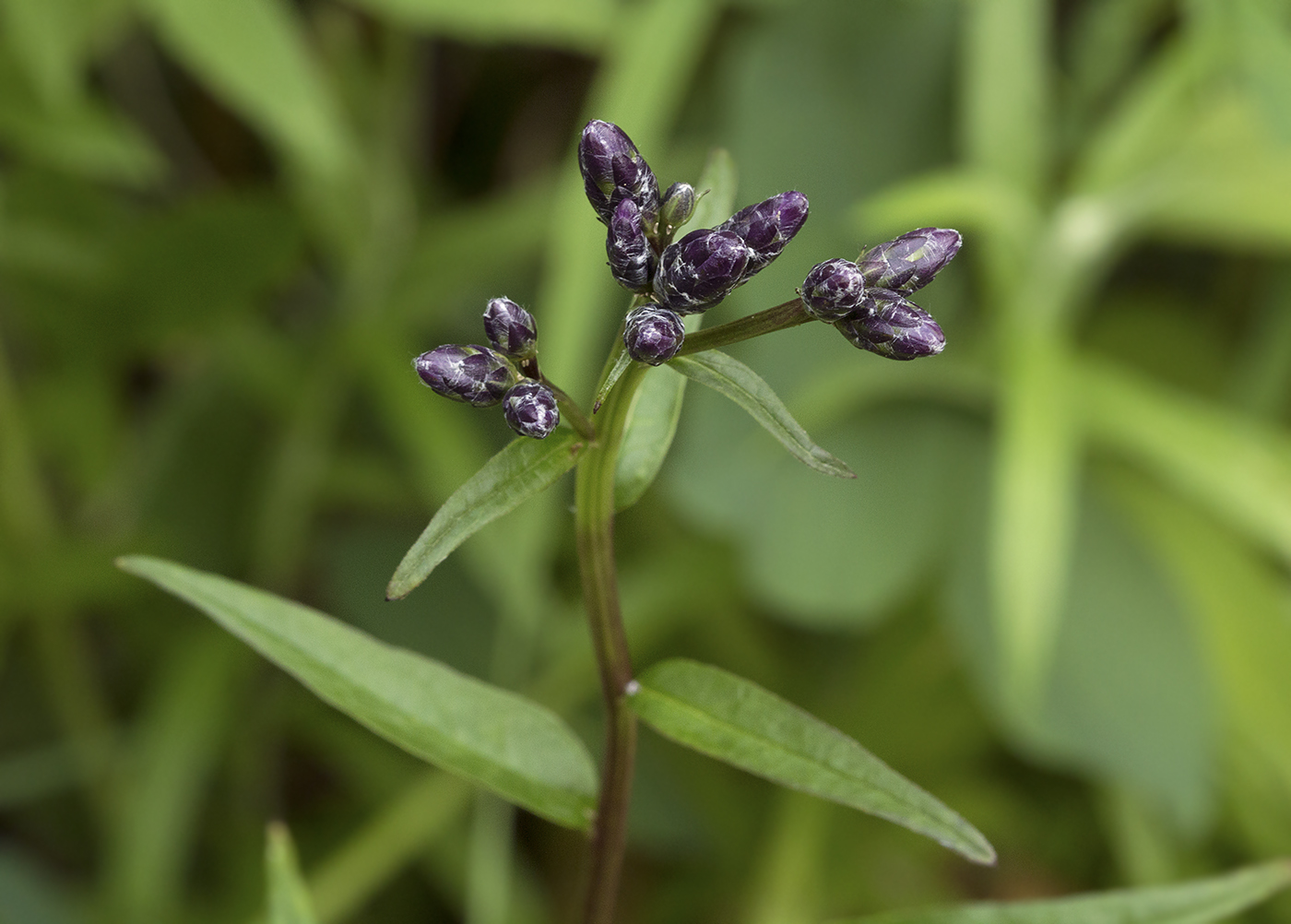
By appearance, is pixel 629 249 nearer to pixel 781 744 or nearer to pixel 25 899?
pixel 781 744

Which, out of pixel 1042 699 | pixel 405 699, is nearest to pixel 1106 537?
pixel 1042 699

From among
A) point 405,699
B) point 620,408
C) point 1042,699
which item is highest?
point 620,408

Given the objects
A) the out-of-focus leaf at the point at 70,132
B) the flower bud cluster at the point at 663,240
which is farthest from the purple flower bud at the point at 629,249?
the out-of-focus leaf at the point at 70,132

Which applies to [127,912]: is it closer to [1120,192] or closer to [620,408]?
[620,408]

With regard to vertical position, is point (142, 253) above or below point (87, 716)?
above

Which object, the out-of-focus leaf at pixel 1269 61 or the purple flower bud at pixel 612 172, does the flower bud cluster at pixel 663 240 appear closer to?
the purple flower bud at pixel 612 172

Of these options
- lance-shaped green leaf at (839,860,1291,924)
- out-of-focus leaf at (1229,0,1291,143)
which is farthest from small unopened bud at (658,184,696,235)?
out-of-focus leaf at (1229,0,1291,143)
